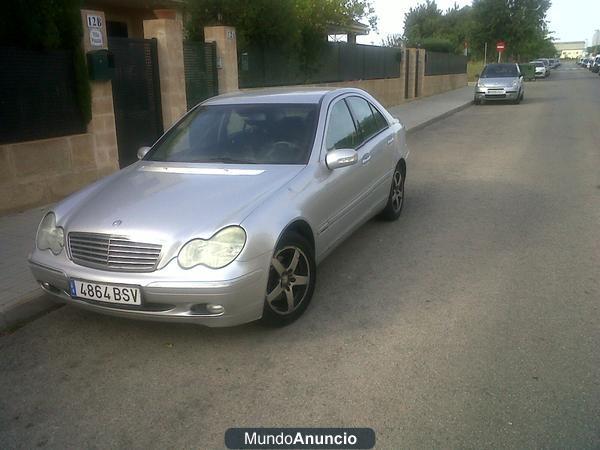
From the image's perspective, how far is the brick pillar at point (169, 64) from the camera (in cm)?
938

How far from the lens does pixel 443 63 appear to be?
106 feet

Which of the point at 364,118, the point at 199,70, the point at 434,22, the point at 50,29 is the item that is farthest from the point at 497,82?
the point at 434,22

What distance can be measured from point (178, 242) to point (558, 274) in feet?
10.7

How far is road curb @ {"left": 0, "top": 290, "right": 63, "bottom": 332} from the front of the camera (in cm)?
417

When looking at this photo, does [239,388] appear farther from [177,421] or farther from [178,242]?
[178,242]

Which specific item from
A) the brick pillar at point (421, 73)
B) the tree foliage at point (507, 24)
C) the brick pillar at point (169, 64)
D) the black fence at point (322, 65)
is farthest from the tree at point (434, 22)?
the brick pillar at point (169, 64)

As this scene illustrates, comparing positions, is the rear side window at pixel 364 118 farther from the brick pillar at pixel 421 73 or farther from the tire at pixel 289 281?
the brick pillar at pixel 421 73

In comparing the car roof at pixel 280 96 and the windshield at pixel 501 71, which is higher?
the windshield at pixel 501 71

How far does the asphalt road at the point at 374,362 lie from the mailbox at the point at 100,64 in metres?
4.46

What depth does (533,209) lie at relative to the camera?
7020 millimetres

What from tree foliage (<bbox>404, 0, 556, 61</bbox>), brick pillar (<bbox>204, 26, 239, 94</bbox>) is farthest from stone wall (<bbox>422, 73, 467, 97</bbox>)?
brick pillar (<bbox>204, 26, 239, 94</bbox>)

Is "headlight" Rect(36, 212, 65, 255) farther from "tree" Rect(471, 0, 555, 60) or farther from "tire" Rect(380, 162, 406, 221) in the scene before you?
"tree" Rect(471, 0, 555, 60)

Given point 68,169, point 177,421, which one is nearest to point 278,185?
point 177,421

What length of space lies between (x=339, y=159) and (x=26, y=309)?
264 cm
